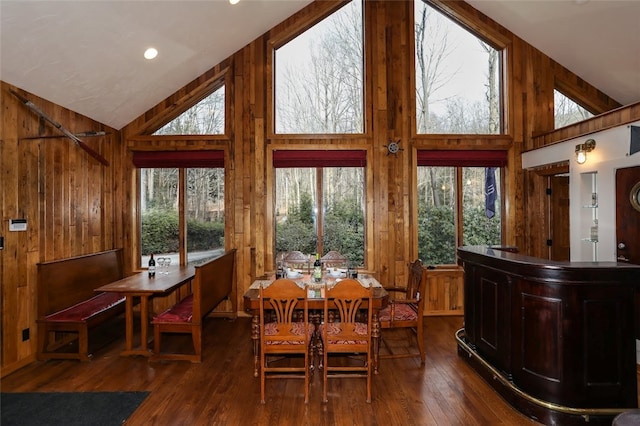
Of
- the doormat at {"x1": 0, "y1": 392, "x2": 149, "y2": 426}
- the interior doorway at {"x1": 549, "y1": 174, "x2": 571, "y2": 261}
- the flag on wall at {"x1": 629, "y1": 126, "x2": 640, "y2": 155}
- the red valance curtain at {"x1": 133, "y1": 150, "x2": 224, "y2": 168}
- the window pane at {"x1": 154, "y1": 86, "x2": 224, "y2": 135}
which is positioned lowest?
the doormat at {"x1": 0, "y1": 392, "x2": 149, "y2": 426}

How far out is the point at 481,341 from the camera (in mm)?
3188

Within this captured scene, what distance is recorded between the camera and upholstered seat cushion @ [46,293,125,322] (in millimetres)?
3500

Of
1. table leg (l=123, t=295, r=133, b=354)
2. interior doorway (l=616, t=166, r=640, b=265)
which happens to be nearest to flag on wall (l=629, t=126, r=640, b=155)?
interior doorway (l=616, t=166, r=640, b=265)

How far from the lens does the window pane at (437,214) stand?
514cm

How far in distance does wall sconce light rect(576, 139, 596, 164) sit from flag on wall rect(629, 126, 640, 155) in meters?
0.44

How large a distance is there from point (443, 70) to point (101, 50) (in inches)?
182

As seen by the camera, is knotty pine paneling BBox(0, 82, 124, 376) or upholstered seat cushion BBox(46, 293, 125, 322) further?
upholstered seat cushion BBox(46, 293, 125, 322)

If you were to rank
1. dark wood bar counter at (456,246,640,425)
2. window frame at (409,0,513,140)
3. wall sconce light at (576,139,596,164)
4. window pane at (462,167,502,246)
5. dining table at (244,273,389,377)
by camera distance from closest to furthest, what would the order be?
dark wood bar counter at (456,246,640,425) < dining table at (244,273,389,377) < wall sconce light at (576,139,596,164) < window frame at (409,0,513,140) < window pane at (462,167,502,246)

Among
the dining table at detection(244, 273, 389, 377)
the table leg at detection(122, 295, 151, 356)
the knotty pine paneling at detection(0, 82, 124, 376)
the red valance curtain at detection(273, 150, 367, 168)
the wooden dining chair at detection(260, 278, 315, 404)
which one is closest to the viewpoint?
the wooden dining chair at detection(260, 278, 315, 404)

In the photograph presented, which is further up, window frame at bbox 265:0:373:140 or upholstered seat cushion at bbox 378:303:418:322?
window frame at bbox 265:0:373:140

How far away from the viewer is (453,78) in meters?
5.25

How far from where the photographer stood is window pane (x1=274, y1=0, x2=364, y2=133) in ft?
16.8

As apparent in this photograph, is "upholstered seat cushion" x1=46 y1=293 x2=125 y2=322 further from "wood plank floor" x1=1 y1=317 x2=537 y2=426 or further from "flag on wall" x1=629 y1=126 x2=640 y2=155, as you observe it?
"flag on wall" x1=629 y1=126 x2=640 y2=155

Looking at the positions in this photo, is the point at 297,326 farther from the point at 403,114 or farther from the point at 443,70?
the point at 443,70
